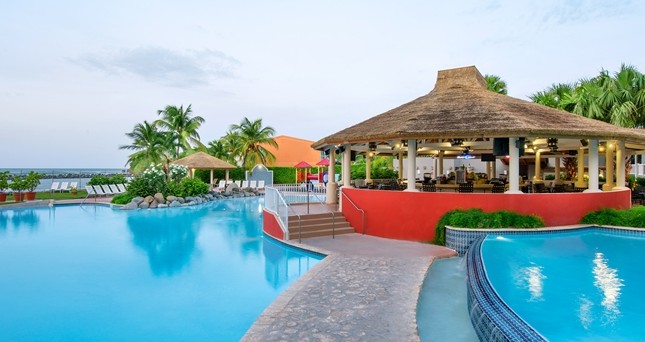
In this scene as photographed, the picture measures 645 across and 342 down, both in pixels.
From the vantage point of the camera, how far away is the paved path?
5.33 m

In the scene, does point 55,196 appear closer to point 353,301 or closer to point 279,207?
point 279,207

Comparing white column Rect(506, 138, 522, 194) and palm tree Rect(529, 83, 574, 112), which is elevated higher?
palm tree Rect(529, 83, 574, 112)

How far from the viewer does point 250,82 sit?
3472cm

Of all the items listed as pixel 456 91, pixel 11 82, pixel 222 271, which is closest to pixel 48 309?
pixel 222 271

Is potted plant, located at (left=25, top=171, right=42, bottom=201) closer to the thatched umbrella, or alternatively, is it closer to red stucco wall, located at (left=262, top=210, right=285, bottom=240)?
the thatched umbrella

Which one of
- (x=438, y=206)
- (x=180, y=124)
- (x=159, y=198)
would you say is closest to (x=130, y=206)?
(x=159, y=198)

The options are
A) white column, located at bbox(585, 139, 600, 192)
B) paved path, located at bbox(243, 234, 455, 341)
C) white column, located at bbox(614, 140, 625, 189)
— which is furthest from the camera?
white column, located at bbox(614, 140, 625, 189)

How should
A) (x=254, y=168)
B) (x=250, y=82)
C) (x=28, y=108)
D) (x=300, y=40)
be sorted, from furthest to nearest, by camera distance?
1. (x=254, y=168)
2. (x=250, y=82)
3. (x=28, y=108)
4. (x=300, y=40)

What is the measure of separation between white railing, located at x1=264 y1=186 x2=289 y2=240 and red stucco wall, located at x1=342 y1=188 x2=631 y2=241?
2.65 metres

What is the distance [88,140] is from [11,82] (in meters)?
22.3

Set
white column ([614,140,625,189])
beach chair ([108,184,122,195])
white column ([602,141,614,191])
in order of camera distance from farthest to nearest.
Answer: beach chair ([108,184,122,195]), white column ([602,141,614,191]), white column ([614,140,625,189])

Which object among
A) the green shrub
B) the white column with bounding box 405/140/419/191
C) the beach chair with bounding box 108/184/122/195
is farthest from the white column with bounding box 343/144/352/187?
the beach chair with bounding box 108/184/122/195

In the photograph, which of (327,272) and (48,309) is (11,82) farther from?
(327,272)

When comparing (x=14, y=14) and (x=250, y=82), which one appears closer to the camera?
(x=14, y=14)
